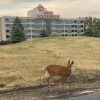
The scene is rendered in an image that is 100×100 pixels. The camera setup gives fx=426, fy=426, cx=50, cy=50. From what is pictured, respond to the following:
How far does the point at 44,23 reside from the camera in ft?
541

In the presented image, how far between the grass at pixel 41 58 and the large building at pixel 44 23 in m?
114

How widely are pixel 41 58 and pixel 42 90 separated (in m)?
13.1

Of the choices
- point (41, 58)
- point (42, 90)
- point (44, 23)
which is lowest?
point (44, 23)

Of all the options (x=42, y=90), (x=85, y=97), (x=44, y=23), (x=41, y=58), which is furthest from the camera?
(x=44, y=23)

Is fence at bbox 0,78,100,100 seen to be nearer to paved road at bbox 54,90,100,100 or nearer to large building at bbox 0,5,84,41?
paved road at bbox 54,90,100,100

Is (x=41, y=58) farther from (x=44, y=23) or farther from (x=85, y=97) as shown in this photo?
(x=44, y=23)

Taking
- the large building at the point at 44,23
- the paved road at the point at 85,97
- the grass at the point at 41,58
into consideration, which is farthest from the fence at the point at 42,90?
the large building at the point at 44,23

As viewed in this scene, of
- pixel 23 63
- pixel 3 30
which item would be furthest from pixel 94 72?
pixel 3 30

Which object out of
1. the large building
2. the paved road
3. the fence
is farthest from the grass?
the large building

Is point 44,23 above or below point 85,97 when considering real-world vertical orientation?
below

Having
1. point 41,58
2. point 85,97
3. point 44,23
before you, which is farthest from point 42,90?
point 44,23

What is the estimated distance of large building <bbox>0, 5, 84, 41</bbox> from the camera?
6220 inches

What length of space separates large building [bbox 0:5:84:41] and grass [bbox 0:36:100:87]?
11383 cm

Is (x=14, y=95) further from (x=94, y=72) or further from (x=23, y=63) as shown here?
(x=23, y=63)
